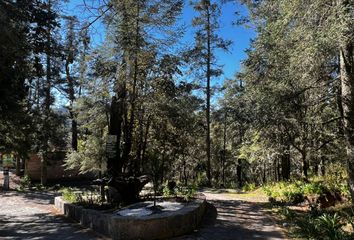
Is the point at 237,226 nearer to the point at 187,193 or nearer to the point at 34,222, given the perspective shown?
the point at 187,193

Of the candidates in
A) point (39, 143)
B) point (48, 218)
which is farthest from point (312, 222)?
point (39, 143)

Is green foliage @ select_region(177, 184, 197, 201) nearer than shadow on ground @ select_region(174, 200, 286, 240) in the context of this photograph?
No

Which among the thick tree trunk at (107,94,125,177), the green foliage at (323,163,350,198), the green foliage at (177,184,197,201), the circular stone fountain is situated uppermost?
the thick tree trunk at (107,94,125,177)

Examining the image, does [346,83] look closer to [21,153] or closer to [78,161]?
[21,153]

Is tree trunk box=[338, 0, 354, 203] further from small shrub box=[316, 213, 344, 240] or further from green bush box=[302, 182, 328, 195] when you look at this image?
green bush box=[302, 182, 328, 195]

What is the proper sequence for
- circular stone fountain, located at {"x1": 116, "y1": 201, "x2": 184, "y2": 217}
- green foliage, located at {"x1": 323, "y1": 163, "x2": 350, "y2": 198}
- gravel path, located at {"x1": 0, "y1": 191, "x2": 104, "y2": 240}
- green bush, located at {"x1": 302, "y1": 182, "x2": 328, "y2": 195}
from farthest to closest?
green bush, located at {"x1": 302, "y1": 182, "x2": 328, "y2": 195}, green foliage, located at {"x1": 323, "y1": 163, "x2": 350, "y2": 198}, gravel path, located at {"x1": 0, "y1": 191, "x2": 104, "y2": 240}, circular stone fountain, located at {"x1": 116, "y1": 201, "x2": 184, "y2": 217}

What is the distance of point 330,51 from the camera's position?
6.98 metres

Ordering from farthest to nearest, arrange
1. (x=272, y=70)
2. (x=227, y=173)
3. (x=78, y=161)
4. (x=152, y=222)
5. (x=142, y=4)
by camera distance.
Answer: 1. (x=227, y=173)
2. (x=78, y=161)
3. (x=272, y=70)
4. (x=142, y=4)
5. (x=152, y=222)

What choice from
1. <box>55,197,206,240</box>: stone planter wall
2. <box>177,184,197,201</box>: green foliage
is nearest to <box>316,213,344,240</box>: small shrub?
<box>55,197,206,240</box>: stone planter wall

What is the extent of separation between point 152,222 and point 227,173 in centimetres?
3651

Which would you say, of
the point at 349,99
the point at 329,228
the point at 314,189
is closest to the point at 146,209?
the point at 329,228

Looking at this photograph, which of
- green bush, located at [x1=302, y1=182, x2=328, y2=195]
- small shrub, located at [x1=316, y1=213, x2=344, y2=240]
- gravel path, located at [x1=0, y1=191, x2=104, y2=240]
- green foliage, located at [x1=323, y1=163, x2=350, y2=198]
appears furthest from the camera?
green bush, located at [x1=302, y1=182, x2=328, y2=195]

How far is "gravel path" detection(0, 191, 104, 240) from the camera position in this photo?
773 cm

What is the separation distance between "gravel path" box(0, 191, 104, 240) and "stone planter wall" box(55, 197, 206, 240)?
359 mm
